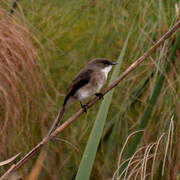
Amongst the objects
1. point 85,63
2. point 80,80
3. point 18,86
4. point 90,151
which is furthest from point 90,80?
point 90,151

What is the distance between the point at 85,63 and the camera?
206cm

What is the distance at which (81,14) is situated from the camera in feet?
6.71

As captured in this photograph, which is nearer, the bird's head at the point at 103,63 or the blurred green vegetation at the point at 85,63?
the blurred green vegetation at the point at 85,63

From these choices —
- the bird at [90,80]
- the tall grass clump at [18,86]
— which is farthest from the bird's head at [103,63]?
the tall grass clump at [18,86]

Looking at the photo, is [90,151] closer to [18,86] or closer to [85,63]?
[18,86]

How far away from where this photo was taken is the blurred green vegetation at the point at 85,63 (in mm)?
1677

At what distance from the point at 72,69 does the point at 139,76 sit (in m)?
0.36

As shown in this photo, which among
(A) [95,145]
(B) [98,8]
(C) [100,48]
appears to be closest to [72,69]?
(C) [100,48]

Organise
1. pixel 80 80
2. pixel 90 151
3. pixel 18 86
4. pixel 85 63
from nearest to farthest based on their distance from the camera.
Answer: pixel 90 151 → pixel 18 86 → pixel 80 80 → pixel 85 63

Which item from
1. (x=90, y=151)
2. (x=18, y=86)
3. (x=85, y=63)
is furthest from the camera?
(x=85, y=63)

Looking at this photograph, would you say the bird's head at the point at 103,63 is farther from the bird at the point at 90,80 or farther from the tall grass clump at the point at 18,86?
the tall grass clump at the point at 18,86

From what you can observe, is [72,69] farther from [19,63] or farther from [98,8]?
[19,63]

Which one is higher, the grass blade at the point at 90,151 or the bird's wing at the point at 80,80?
the bird's wing at the point at 80,80

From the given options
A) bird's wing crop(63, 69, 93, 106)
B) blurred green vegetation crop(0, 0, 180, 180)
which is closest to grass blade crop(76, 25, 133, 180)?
blurred green vegetation crop(0, 0, 180, 180)
